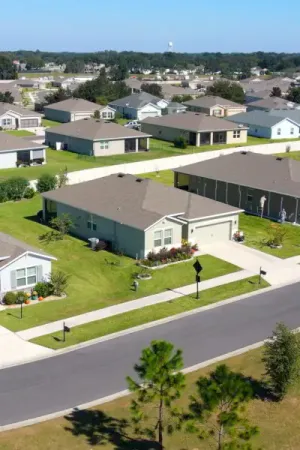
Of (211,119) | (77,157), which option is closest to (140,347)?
(77,157)

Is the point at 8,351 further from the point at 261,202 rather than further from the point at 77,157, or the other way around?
the point at 77,157

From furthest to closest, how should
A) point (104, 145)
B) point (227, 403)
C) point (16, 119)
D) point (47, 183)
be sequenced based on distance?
point (16, 119) → point (104, 145) → point (47, 183) → point (227, 403)

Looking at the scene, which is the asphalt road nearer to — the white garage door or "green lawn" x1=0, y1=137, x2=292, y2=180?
the white garage door

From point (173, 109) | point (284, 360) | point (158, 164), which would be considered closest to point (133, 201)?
point (284, 360)

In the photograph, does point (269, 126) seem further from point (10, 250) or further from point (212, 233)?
point (10, 250)

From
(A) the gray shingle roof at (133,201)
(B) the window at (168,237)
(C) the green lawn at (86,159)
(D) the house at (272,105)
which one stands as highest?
(D) the house at (272,105)

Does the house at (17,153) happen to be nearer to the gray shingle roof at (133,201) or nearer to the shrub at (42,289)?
the gray shingle roof at (133,201)

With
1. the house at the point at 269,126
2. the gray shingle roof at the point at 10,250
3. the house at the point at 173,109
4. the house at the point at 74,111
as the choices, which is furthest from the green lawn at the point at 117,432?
the house at the point at 173,109
